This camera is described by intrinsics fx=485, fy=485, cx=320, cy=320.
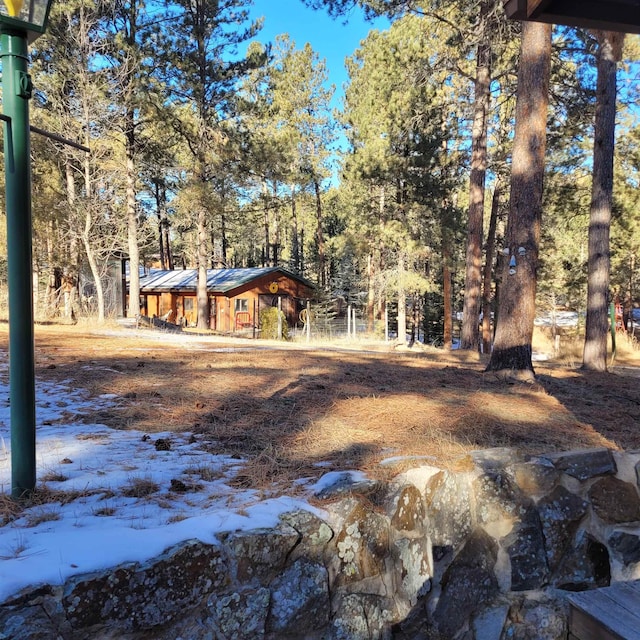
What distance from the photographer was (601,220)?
9.23 metres

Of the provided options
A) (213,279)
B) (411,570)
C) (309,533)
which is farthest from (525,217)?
(213,279)

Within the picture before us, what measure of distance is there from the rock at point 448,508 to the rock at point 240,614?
0.87 meters

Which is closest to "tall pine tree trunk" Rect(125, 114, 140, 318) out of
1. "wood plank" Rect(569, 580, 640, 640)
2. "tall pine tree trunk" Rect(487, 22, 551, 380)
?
"tall pine tree trunk" Rect(487, 22, 551, 380)

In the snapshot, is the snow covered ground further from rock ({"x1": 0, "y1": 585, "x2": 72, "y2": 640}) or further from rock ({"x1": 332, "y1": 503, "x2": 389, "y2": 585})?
rock ({"x1": 332, "y1": 503, "x2": 389, "y2": 585})

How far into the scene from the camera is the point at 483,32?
830 cm

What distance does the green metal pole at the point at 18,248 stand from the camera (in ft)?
6.66

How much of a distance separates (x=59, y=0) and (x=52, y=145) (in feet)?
12.9

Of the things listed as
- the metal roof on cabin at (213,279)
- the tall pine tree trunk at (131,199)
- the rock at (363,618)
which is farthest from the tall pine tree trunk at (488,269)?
the rock at (363,618)

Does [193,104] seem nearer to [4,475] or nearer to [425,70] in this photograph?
[425,70]

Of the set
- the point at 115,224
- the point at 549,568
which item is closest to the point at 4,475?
the point at 549,568

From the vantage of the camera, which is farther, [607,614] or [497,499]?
[497,499]

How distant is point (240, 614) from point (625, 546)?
84.8 inches

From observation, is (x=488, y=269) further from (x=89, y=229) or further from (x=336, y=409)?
(x=336, y=409)

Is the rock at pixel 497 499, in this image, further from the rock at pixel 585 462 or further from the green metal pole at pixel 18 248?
the green metal pole at pixel 18 248
